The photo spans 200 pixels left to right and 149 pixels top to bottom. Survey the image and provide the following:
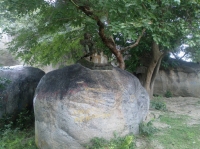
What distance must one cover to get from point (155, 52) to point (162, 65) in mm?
2541

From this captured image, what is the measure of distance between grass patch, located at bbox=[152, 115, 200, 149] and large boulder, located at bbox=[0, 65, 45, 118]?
182 inches

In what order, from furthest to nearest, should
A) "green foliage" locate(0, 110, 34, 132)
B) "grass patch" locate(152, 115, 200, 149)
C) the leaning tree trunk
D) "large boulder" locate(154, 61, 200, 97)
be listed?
"large boulder" locate(154, 61, 200, 97), the leaning tree trunk, "green foliage" locate(0, 110, 34, 132), "grass patch" locate(152, 115, 200, 149)

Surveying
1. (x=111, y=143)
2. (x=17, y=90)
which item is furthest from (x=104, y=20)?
(x=17, y=90)

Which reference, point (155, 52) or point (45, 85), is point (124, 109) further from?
point (155, 52)

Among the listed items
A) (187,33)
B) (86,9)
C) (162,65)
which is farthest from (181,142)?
(162,65)

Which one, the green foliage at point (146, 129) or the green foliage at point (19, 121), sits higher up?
the green foliage at point (146, 129)

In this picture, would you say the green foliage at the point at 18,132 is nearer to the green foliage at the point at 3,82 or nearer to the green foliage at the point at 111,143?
the green foliage at the point at 3,82

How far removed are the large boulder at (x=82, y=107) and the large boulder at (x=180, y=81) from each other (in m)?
6.38

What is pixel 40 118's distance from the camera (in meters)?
5.00

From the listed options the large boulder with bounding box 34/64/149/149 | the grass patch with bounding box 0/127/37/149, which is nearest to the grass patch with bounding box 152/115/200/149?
the large boulder with bounding box 34/64/149/149

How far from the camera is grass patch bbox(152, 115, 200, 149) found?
4.79 m

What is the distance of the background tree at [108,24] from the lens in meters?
4.35

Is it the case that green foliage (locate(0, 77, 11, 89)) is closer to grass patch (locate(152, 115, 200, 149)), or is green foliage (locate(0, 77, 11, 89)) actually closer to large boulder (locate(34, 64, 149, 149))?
large boulder (locate(34, 64, 149, 149))

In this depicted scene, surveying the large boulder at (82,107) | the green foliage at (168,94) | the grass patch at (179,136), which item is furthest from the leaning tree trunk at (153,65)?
the large boulder at (82,107)
